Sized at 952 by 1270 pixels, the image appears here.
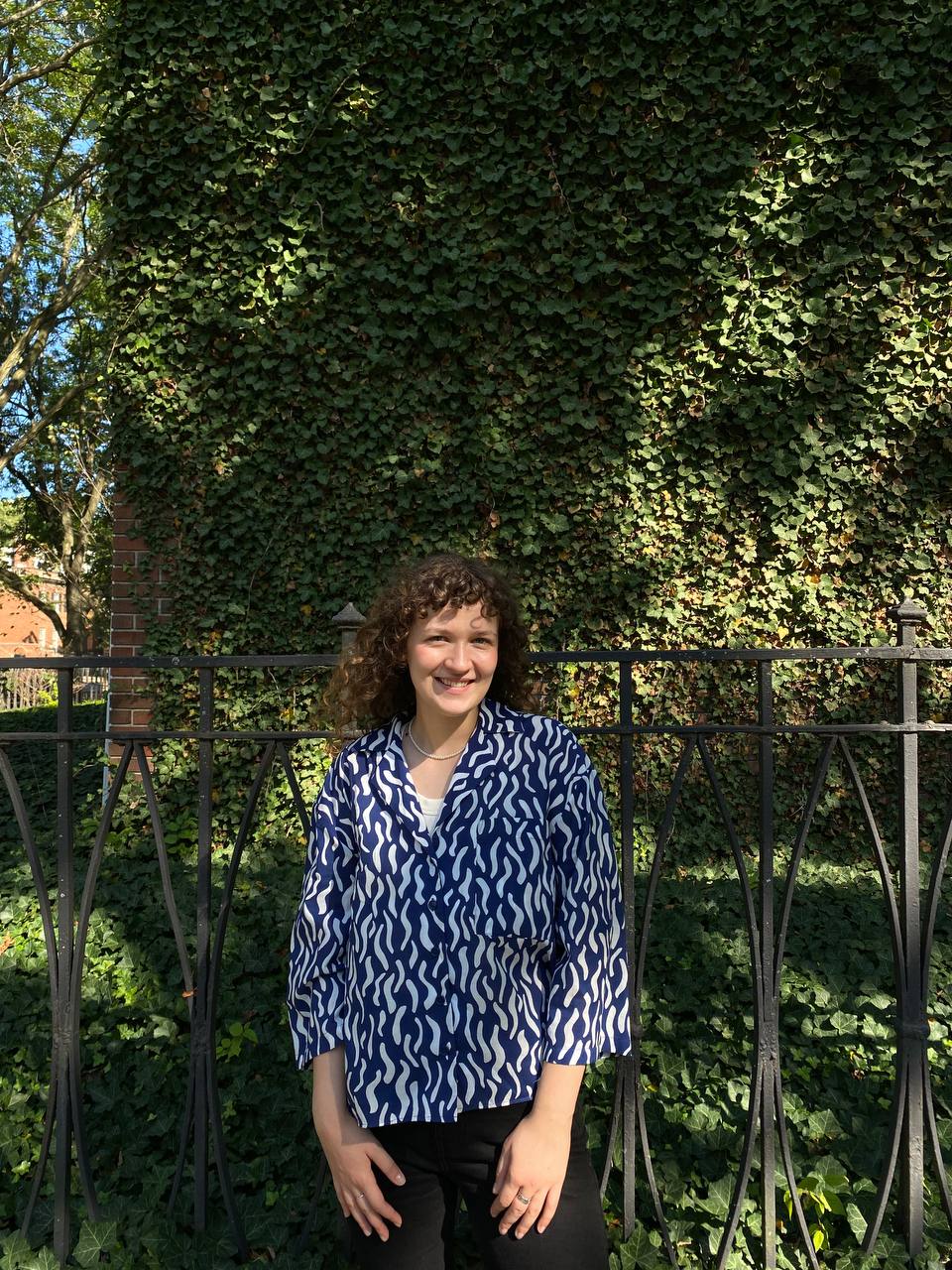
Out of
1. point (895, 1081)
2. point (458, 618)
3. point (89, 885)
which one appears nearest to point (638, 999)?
point (895, 1081)

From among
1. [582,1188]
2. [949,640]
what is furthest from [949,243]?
[582,1188]

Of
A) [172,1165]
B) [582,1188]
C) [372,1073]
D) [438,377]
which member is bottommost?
[172,1165]

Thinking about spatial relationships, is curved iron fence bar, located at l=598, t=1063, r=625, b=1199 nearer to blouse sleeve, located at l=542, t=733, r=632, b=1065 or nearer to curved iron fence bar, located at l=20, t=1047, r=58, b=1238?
blouse sleeve, located at l=542, t=733, r=632, b=1065

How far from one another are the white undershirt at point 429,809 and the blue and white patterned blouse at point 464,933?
0.02 meters

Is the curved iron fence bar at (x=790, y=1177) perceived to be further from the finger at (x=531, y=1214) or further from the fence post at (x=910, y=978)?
the finger at (x=531, y=1214)

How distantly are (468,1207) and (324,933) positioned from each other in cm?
46

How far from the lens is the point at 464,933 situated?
4.07 ft

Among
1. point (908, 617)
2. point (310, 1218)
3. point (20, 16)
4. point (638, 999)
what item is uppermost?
point (20, 16)

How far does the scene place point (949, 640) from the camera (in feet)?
14.7

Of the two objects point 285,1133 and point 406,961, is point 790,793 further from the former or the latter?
point 406,961

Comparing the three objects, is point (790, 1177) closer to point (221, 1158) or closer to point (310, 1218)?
point (310, 1218)

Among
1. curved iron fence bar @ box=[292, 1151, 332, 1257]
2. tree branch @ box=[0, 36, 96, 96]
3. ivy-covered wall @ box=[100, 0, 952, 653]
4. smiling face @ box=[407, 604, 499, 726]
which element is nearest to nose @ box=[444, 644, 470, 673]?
smiling face @ box=[407, 604, 499, 726]

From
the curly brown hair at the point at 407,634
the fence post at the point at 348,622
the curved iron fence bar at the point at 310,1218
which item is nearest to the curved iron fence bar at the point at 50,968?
the curved iron fence bar at the point at 310,1218

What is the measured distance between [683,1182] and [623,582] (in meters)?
2.97
